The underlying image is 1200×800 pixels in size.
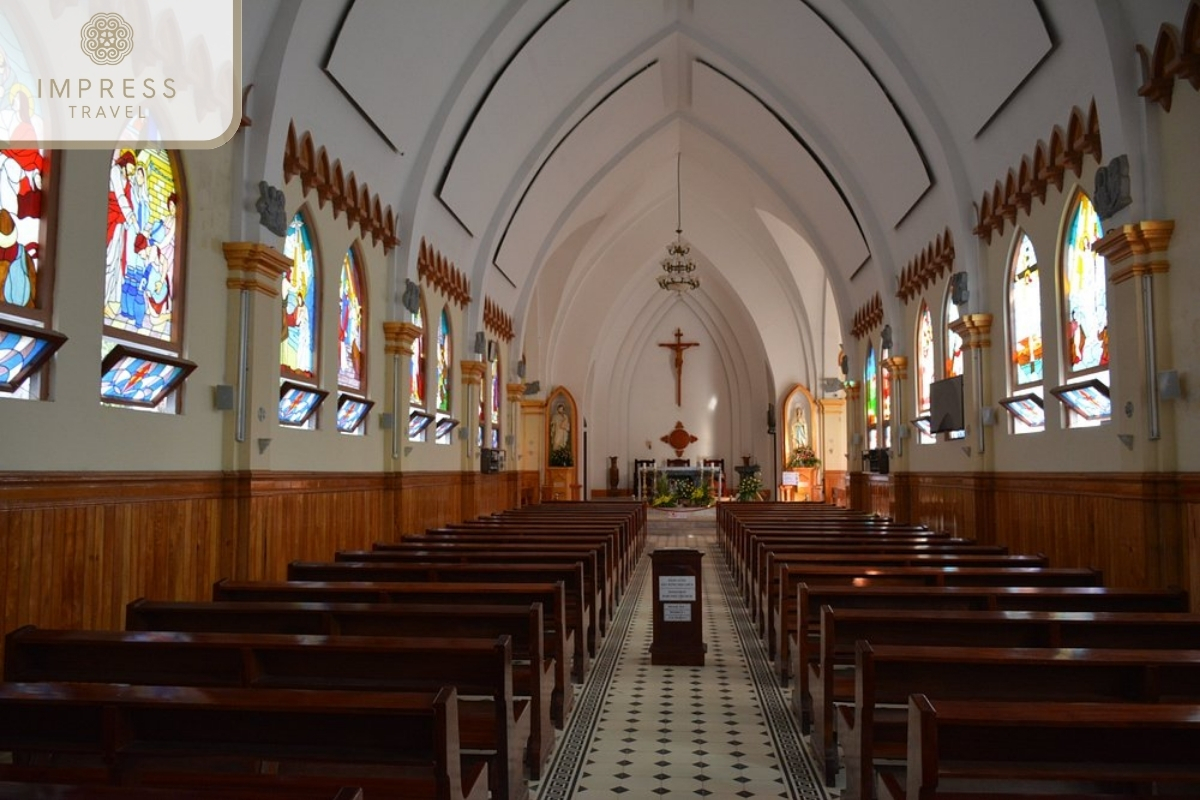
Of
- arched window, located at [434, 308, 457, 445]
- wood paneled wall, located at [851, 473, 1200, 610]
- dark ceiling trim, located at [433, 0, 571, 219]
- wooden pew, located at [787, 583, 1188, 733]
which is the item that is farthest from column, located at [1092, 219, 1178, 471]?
arched window, located at [434, 308, 457, 445]

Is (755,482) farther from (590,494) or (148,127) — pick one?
(148,127)

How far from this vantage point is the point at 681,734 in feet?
17.5

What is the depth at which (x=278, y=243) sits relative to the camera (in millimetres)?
7887

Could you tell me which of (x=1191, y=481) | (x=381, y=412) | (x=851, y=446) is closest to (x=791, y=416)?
(x=851, y=446)

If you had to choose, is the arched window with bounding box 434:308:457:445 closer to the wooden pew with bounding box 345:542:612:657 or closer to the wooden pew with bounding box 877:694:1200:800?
the wooden pew with bounding box 345:542:612:657

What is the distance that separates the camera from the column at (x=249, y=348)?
7.38 meters

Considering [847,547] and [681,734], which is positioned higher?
[847,547]

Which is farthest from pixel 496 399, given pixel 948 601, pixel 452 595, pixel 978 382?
pixel 948 601

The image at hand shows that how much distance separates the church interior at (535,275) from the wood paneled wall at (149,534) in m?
0.03

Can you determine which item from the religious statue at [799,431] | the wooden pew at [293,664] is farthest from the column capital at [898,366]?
the wooden pew at [293,664]

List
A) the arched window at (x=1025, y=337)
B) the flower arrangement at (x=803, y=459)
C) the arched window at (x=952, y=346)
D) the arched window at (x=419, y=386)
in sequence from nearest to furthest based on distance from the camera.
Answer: the arched window at (x=1025, y=337), the arched window at (x=952, y=346), the arched window at (x=419, y=386), the flower arrangement at (x=803, y=459)

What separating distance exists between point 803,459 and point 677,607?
18347 mm

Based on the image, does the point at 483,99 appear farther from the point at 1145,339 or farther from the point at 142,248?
the point at 1145,339

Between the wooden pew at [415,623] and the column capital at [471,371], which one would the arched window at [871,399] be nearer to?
the column capital at [471,371]
